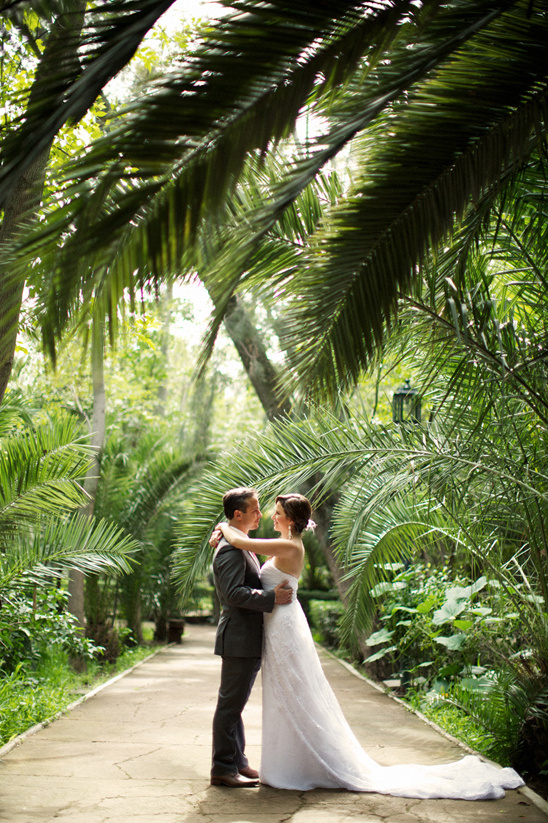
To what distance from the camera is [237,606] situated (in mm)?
5301

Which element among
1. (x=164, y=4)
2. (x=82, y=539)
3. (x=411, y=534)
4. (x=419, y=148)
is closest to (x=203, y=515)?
(x=82, y=539)

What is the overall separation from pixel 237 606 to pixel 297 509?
2.70ft

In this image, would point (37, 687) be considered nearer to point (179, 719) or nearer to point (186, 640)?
point (179, 719)

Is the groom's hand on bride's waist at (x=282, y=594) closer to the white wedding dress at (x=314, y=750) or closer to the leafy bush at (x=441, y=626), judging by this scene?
the white wedding dress at (x=314, y=750)

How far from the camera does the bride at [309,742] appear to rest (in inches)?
199

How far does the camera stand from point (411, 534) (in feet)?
24.8

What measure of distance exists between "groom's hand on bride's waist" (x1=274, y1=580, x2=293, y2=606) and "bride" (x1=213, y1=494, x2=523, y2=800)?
41 mm

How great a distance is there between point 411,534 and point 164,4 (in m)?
5.97

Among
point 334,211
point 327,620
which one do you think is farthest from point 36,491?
point 327,620

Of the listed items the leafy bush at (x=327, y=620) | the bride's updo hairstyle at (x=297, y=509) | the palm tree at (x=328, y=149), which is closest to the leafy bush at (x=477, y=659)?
the bride's updo hairstyle at (x=297, y=509)

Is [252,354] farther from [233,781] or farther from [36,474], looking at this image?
[233,781]

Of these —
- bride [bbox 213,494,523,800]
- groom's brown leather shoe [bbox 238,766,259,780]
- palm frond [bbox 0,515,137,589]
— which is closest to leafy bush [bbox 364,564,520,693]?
bride [bbox 213,494,523,800]

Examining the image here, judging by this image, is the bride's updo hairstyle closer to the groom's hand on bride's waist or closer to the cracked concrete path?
the groom's hand on bride's waist

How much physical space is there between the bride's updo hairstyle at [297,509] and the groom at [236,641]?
0.28m
